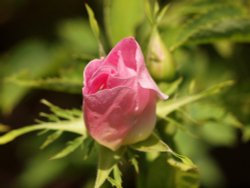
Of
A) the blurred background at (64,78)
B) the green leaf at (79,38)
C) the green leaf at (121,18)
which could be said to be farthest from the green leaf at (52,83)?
the green leaf at (79,38)

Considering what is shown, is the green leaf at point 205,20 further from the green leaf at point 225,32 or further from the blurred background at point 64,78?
the blurred background at point 64,78

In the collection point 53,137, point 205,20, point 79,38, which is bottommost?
point 79,38

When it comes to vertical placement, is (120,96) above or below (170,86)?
above

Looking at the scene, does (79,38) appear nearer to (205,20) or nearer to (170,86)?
(205,20)

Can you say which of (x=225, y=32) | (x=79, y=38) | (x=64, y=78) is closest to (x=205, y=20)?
(x=225, y=32)

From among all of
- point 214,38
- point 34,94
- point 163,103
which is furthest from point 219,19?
point 34,94

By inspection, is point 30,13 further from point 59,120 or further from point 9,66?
point 59,120

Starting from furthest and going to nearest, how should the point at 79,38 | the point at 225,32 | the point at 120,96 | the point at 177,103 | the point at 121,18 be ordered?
the point at 79,38 → the point at 121,18 → the point at 225,32 → the point at 177,103 → the point at 120,96
